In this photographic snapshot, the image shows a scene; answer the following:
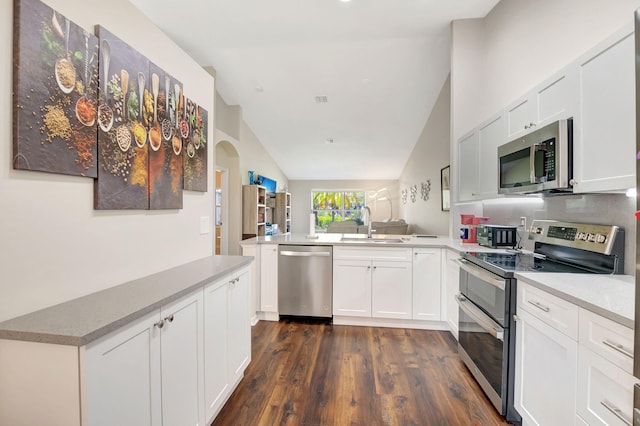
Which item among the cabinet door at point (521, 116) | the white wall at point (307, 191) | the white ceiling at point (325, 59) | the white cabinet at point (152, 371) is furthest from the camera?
the white wall at point (307, 191)

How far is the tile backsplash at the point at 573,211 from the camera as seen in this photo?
4.97ft

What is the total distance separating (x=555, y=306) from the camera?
51.6 inches

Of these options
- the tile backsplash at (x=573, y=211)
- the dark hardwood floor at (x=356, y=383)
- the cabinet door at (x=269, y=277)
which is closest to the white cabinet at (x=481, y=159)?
the tile backsplash at (x=573, y=211)

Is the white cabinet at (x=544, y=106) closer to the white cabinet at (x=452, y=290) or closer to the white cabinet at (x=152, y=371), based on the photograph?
the white cabinet at (x=452, y=290)

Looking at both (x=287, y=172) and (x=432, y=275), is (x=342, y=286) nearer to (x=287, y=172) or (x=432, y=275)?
(x=432, y=275)

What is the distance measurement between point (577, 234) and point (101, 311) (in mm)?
2473

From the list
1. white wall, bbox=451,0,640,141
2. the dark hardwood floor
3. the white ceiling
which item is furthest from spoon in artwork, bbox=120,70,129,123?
white wall, bbox=451,0,640,141

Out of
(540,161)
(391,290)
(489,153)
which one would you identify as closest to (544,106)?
(540,161)

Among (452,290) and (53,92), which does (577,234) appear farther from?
(53,92)

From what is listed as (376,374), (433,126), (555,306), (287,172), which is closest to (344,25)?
(433,126)

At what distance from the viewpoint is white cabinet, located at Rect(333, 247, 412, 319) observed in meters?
2.99

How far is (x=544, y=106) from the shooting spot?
1833mm

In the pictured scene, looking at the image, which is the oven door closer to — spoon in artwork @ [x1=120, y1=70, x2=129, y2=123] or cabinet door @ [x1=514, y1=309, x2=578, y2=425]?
cabinet door @ [x1=514, y1=309, x2=578, y2=425]

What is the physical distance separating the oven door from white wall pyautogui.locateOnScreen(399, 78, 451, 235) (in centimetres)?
241
